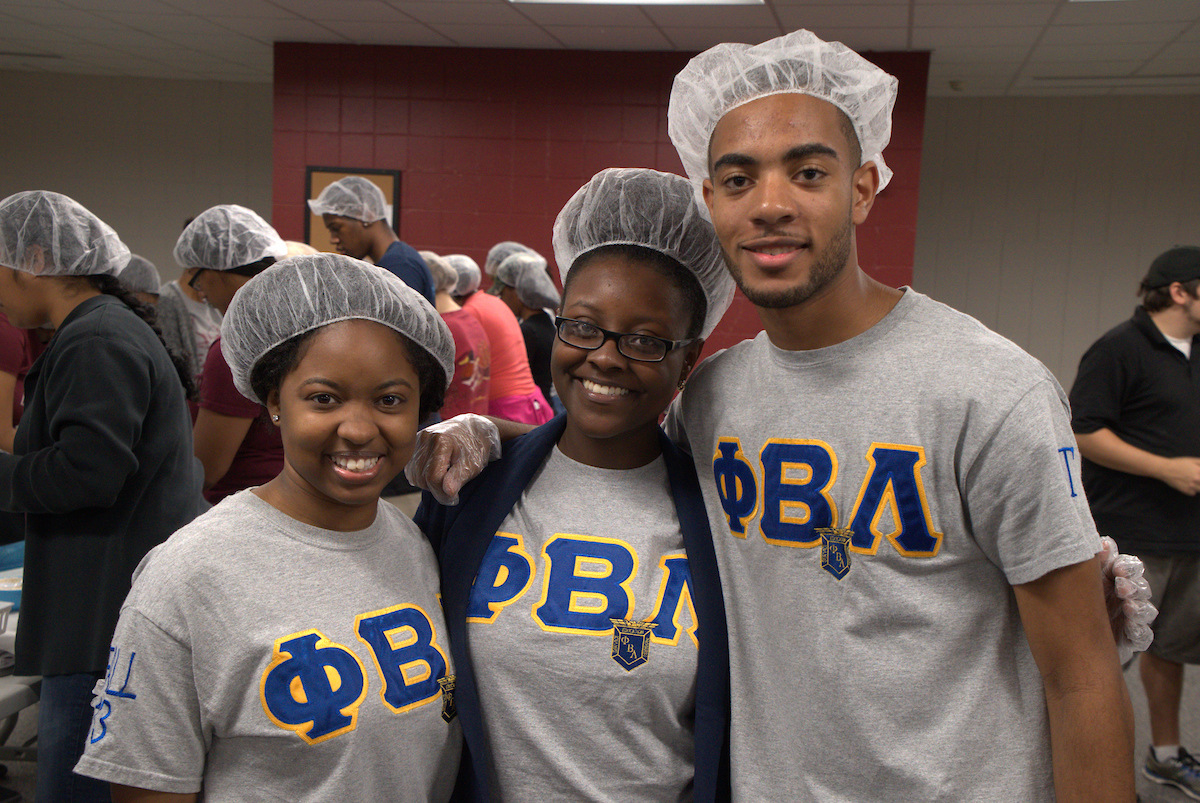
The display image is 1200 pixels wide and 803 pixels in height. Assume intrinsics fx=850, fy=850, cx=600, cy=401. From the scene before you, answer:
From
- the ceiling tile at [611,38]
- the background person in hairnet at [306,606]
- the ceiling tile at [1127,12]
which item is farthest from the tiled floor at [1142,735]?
the ceiling tile at [611,38]

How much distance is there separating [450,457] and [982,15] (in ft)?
16.7

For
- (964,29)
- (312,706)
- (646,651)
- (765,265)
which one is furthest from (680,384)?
(964,29)

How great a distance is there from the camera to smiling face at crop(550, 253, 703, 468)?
1.34 metres

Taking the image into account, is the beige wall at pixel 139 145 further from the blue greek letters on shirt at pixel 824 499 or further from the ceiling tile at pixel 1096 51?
the blue greek letters on shirt at pixel 824 499

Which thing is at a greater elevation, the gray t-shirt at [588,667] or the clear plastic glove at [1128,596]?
the clear plastic glove at [1128,596]

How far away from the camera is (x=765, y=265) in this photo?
3.92ft

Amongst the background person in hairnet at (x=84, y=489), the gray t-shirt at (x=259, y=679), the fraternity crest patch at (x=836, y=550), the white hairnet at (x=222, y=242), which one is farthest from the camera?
the white hairnet at (x=222, y=242)

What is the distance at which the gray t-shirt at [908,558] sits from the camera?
42.5 inches

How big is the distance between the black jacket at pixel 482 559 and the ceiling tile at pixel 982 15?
4.69 meters

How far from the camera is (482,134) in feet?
21.8

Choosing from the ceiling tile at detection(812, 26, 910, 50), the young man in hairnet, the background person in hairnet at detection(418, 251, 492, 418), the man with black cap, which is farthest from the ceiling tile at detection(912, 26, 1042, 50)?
the young man in hairnet

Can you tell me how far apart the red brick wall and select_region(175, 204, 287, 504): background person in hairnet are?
13.1 feet

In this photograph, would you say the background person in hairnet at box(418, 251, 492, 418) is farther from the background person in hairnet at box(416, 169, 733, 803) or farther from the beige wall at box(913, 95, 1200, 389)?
the beige wall at box(913, 95, 1200, 389)

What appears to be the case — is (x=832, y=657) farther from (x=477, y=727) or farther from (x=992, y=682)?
(x=477, y=727)
